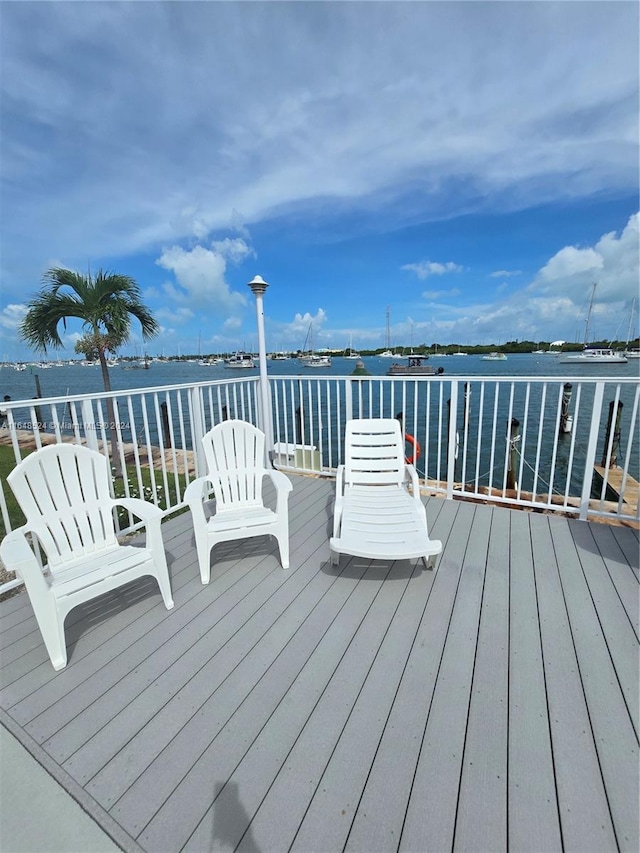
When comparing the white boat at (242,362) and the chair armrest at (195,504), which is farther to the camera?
the white boat at (242,362)

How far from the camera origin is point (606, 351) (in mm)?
36594

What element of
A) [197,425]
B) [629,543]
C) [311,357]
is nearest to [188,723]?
[197,425]

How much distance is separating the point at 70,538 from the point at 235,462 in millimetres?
1235

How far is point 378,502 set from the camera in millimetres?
2943

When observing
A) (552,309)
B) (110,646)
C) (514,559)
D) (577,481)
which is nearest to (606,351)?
(552,309)

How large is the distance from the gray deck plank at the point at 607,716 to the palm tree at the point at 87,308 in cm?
615

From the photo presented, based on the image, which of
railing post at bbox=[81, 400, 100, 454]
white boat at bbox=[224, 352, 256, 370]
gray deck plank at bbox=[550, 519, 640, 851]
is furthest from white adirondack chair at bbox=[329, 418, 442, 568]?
white boat at bbox=[224, 352, 256, 370]

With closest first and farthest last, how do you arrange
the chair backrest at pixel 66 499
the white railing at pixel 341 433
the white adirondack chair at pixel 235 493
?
the chair backrest at pixel 66 499
the white adirondack chair at pixel 235 493
the white railing at pixel 341 433

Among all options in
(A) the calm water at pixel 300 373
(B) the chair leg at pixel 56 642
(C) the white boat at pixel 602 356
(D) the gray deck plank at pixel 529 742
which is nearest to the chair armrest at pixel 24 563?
(B) the chair leg at pixel 56 642

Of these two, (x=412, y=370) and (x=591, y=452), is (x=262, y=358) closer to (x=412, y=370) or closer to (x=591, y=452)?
(x=591, y=452)

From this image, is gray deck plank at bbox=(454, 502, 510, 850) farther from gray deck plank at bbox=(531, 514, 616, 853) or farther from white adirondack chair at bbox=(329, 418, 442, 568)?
white adirondack chair at bbox=(329, 418, 442, 568)

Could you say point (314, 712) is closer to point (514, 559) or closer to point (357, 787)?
point (357, 787)

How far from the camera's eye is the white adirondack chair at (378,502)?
7.37 feet

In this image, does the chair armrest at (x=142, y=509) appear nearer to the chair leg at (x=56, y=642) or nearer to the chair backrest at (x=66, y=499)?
the chair backrest at (x=66, y=499)
